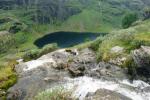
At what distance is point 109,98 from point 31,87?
20.5 m

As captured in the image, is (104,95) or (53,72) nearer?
(104,95)

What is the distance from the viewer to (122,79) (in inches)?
2233

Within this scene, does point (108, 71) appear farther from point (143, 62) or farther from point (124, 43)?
point (124, 43)

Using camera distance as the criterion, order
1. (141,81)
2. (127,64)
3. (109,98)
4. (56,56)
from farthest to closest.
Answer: (56,56) < (127,64) < (141,81) < (109,98)

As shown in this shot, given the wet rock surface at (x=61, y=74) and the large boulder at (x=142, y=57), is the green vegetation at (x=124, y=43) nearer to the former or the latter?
the wet rock surface at (x=61, y=74)

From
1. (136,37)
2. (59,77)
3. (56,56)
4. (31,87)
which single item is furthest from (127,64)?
(56,56)

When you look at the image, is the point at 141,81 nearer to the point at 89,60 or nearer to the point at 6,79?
the point at 89,60

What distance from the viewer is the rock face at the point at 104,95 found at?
48.2m

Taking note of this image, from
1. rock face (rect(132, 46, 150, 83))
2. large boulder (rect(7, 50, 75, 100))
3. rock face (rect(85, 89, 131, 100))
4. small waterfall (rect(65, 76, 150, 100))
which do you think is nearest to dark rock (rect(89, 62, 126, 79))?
small waterfall (rect(65, 76, 150, 100))

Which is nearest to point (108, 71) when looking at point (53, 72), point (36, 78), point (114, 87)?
point (114, 87)

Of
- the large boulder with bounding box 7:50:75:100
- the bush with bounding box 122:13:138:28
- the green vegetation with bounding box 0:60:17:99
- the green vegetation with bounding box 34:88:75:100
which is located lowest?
the bush with bounding box 122:13:138:28

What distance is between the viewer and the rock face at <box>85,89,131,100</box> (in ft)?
158

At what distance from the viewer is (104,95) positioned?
4925 centimetres

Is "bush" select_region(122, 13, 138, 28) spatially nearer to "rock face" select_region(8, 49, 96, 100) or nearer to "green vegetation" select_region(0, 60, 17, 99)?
"rock face" select_region(8, 49, 96, 100)
